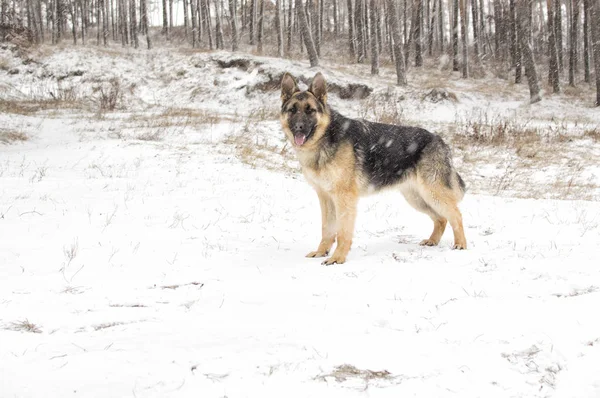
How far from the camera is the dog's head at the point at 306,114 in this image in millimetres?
5109

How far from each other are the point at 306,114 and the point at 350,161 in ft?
2.41

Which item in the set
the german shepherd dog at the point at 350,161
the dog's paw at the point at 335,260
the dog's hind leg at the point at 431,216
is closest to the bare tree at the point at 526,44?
the dog's hind leg at the point at 431,216

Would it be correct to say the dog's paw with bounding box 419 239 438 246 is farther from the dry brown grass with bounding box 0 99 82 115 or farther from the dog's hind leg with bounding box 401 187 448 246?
the dry brown grass with bounding box 0 99 82 115

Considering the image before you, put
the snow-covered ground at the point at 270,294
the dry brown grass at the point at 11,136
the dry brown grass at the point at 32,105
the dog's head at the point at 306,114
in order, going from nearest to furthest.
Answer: the snow-covered ground at the point at 270,294 → the dog's head at the point at 306,114 → the dry brown grass at the point at 11,136 → the dry brown grass at the point at 32,105

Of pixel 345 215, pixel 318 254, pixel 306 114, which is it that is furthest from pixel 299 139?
pixel 318 254

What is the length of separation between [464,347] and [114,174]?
27.0 feet

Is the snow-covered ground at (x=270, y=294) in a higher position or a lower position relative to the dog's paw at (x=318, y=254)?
higher

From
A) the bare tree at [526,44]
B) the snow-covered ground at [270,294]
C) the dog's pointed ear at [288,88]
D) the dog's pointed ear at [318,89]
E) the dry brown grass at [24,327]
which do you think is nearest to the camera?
the snow-covered ground at [270,294]

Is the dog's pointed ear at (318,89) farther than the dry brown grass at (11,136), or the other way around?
the dry brown grass at (11,136)

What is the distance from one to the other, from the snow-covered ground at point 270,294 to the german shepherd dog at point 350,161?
0.47 m

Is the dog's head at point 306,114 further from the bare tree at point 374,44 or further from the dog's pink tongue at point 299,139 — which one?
the bare tree at point 374,44

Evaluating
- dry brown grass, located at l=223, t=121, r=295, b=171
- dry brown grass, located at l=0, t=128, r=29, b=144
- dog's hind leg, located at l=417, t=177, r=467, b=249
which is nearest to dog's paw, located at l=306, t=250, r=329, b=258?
dog's hind leg, located at l=417, t=177, r=467, b=249

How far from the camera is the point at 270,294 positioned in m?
3.84

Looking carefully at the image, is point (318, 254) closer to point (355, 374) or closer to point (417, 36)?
point (355, 374)
